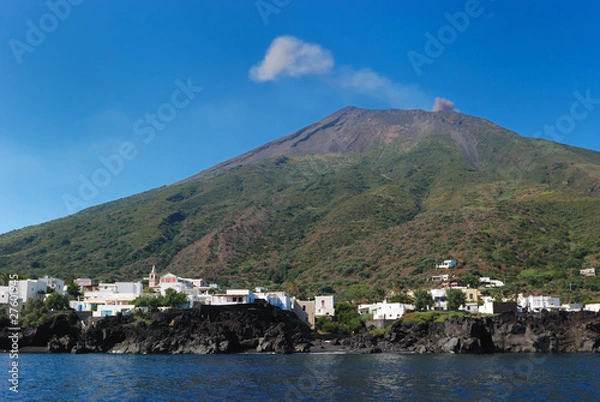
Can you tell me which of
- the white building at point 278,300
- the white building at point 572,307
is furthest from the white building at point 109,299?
the white building at point 572,307

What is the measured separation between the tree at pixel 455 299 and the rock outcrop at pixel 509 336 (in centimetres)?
1632

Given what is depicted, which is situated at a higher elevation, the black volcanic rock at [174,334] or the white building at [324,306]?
the white building at [324,306]

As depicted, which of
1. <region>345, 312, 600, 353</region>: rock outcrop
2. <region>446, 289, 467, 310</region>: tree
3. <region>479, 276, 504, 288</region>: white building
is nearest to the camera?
<region>345, 312, 600, 353</region>: rock outcrop

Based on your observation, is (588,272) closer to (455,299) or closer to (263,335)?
(455,299)

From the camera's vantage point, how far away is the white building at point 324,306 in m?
96.5

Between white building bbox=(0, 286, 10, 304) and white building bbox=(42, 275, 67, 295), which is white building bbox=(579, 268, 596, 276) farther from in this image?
white building bbox=(0, 286, 10, 304)

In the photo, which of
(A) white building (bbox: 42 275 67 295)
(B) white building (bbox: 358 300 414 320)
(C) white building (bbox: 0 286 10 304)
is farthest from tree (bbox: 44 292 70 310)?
(B) white building (bbox: 358 300 414 320)

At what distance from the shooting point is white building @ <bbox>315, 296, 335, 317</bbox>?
317 ft

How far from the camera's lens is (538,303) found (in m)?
89.9

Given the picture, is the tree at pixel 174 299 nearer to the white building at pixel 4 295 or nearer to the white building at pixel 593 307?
the white building at pixel 4 295

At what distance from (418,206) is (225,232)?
200 ft

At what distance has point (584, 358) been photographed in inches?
2318

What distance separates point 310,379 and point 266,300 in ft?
150

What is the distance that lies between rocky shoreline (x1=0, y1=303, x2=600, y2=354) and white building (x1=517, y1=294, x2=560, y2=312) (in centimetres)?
1426
